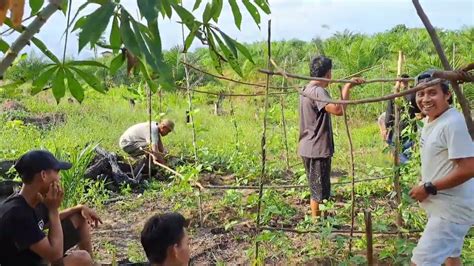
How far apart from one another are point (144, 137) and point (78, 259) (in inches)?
159

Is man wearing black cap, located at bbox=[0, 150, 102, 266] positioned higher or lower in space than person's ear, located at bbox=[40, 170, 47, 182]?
lower

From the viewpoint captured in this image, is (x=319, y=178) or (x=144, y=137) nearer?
(x=319, y=178)

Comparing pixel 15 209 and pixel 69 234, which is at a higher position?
pixel 15 209

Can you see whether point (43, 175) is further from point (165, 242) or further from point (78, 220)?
point (165, 242)

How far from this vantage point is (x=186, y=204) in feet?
19.4

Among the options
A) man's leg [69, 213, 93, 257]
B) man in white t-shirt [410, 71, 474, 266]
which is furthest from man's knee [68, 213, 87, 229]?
man in white t-shirt [410, 71, 474, 266]

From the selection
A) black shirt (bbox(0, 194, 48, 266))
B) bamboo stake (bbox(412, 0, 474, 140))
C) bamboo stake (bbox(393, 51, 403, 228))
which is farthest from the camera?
bamboo stake (bbox(393, 51, 403, 228))

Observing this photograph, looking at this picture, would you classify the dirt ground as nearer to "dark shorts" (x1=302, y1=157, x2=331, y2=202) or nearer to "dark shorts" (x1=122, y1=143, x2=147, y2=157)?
"dark shorts" (x1=302, y1=157, x2=331, y2=202)

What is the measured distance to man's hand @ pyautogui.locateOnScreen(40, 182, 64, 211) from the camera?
3166 mm

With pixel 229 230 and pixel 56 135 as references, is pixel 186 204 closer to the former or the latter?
pixel 229 230

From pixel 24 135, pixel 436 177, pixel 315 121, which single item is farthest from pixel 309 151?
pixel 24 135

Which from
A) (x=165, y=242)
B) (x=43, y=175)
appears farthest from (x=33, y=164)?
(x=165, y=242)

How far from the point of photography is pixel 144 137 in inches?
290

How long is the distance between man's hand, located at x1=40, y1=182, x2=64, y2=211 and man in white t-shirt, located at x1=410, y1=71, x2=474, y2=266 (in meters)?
1.74
